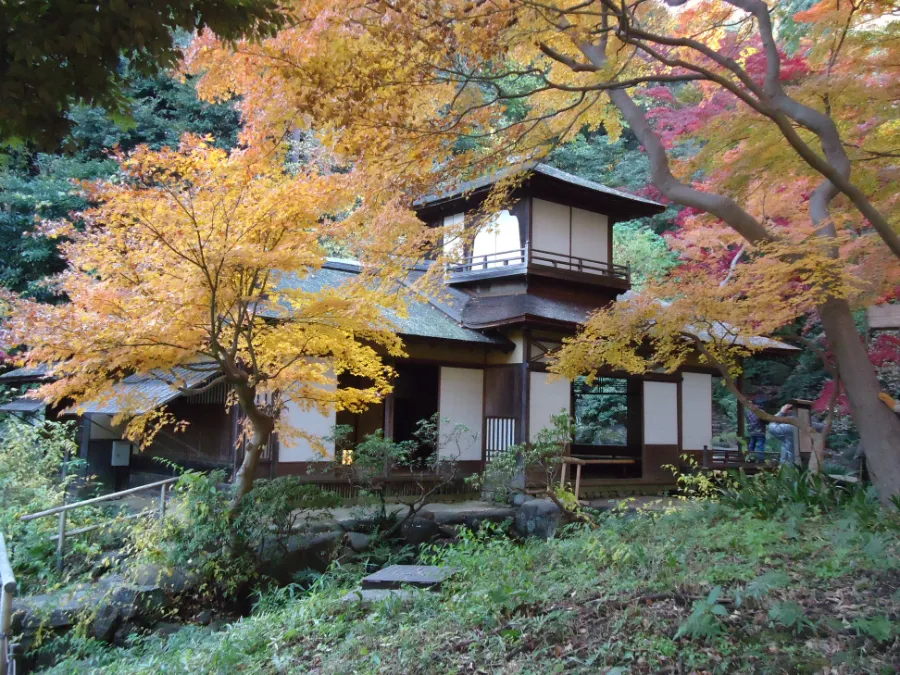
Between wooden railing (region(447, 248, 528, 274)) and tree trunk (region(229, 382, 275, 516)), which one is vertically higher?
wooden railing (region(447, 248, 528, 274))

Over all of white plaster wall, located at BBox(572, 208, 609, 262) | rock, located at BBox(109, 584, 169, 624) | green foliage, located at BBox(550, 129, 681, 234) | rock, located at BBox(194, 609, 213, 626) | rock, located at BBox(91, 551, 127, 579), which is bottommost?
rock, located at BBox(194, 609, 213, 626)

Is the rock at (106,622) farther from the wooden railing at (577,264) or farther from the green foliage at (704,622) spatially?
the wooden railing at (577,264)

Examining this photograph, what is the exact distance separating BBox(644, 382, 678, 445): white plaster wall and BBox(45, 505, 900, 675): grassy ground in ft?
25.2

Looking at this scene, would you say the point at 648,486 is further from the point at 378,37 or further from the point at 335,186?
the point at 378,37

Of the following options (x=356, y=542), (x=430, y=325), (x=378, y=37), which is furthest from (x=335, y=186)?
(x=430, y=325)

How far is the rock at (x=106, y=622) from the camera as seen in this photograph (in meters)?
6.79

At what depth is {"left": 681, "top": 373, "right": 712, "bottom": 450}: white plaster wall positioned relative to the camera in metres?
14.9

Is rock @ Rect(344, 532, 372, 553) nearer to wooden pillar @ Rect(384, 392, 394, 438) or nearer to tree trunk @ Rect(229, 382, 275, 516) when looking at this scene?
tree trunk @ Rect(229, 382, 275, 516)

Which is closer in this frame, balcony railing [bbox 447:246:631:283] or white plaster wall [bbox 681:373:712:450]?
balcony railing [bbox 447:246:631:283]

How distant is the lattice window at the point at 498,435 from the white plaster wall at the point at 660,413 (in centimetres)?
351

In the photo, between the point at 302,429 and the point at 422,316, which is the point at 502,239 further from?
the point at 302,429

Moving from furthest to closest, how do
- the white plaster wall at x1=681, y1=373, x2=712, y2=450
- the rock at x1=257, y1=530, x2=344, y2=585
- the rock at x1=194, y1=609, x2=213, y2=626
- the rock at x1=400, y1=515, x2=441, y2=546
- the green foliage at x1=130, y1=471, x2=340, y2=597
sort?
1. the white plaster wall at x1=681, y1=373, x2=712, y2=450
2. the rock at x1=400, y1=515, x2=441, y2=546
3. the rock at x1=257, y1=530, x2=344, y2=585
4. the green foliage at x1=130, y1=471, x2=340, y2=597
5. the rock at x1=194, y1=609, x2=213, y2=626

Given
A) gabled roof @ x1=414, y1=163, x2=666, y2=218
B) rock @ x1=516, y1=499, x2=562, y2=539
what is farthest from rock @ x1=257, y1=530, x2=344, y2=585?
gabled roof @ x1=414, y1=163, x2=666, y2=218

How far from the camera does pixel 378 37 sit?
4.86 m
